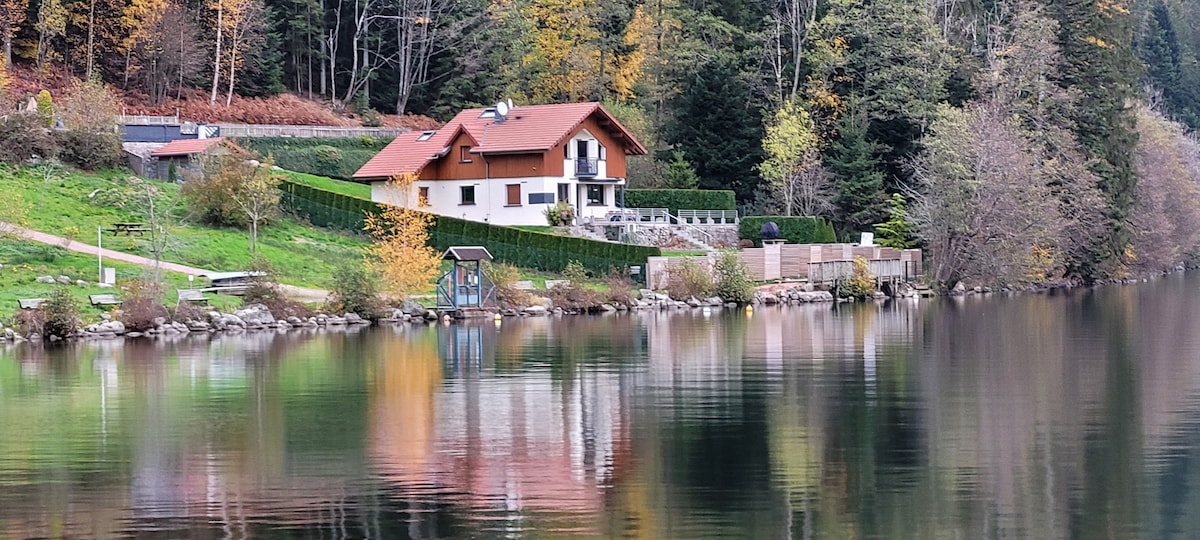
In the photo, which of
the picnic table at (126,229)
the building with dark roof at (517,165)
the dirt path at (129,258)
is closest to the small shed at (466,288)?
the dirt path at (129,258)

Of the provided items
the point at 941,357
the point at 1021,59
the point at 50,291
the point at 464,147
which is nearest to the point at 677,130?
the point at 464,147

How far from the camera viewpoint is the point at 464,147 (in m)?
72.0

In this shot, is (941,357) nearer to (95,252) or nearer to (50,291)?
(50,291)

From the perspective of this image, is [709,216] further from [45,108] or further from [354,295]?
[45,108]

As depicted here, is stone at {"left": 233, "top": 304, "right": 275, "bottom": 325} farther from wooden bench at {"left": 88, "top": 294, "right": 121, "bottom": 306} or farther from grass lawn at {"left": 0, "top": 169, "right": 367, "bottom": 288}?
grass lawn at {"left": 0, "top": 169, "right": 367, "bottom": 288}

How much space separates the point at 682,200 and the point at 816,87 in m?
9.62

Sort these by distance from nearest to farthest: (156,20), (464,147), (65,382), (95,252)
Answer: (65,382)
(95,252)
(464,147)
(156,20)

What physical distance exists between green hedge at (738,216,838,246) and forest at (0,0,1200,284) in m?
3.40

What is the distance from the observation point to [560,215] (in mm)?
68750

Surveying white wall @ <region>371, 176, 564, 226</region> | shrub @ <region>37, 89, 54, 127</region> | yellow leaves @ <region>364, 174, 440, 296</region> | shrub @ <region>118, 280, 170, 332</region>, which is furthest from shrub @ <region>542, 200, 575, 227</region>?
shrub @ <region>118, 280, 170, 332</region>

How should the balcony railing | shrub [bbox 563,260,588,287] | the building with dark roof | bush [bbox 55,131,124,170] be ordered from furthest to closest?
the balcony railing → the building with dark roof → bush [bbox 55,131,124,170] → shrub [bbox 563,260,588,287]

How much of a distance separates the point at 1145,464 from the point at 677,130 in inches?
2364

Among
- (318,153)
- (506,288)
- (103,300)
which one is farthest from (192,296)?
(318,153)

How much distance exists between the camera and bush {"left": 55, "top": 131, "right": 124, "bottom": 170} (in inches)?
2446
